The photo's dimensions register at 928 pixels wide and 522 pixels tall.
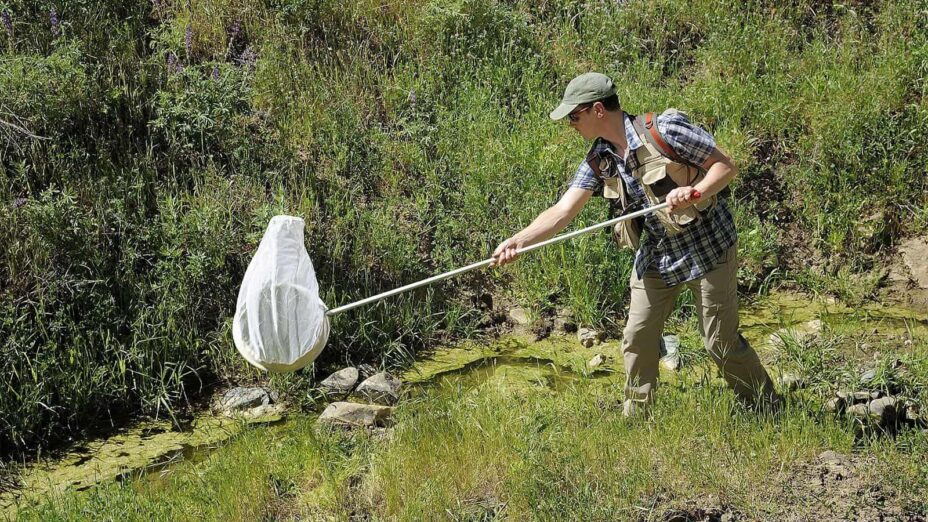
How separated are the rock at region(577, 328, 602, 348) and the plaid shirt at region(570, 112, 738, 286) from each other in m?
1.85

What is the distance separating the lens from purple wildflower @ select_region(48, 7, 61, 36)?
737 centimetres

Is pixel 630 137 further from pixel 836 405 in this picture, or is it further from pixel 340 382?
pixel 340 382

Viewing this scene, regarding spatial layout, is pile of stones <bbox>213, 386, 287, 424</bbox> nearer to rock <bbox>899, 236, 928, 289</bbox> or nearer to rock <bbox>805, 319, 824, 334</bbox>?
rock <bbox>805, 319, 824, 334</bbox>

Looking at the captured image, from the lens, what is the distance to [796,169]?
7.33 metres

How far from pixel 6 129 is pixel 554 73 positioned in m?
4.24

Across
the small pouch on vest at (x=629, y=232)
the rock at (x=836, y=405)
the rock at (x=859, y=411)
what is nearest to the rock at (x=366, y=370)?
the small pouch on vest at (x=629, y=232)

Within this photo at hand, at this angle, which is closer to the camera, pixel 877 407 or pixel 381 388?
pixel 877 407

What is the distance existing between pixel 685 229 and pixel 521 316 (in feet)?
8.08

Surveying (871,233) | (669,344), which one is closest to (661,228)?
(669,344)

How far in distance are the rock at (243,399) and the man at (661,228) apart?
2.05 m

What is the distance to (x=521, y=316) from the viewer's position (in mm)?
6785

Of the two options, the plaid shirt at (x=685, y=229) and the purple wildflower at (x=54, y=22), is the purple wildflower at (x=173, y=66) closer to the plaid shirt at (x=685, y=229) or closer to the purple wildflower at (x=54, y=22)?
the purple wildflower at (x=54, y=22)

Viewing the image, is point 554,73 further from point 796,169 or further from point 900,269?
point 900,269

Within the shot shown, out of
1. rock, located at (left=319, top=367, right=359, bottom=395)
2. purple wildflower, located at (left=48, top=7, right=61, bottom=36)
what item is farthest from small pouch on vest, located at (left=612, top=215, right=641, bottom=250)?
purple wildflower, located at (left=48, top=7, right=61, bottom=36)
